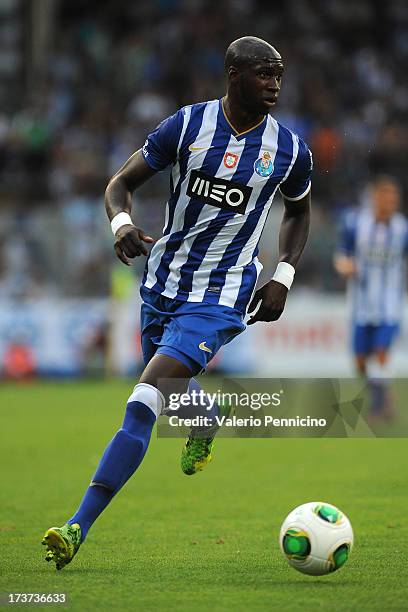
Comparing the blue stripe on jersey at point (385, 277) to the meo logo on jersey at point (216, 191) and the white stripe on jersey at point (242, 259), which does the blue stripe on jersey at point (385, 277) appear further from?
the meo logo on jersey at point (216, 191)

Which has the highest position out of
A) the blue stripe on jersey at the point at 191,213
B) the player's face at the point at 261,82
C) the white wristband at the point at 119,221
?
the player's face at the point at 261,82

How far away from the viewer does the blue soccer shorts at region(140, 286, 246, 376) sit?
5.26 meters

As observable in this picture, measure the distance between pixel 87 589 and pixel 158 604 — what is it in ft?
1.31

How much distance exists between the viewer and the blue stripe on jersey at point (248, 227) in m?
5.51

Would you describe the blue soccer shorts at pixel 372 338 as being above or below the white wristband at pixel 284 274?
above

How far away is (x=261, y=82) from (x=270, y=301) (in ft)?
3.39

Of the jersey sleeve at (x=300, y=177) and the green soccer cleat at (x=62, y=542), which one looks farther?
the jersey sleeve at (x=300, y=177)

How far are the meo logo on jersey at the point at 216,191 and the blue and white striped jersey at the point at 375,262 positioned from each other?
20.1 ft

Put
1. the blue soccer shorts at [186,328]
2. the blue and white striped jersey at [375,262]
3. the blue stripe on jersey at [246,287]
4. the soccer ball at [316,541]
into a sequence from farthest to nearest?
the blue and white striped jersey at [375,262] → the blue stripe on jersey at [246,287] → the blue soccer shorts at [186,328] → the soccer ball at [316,541]

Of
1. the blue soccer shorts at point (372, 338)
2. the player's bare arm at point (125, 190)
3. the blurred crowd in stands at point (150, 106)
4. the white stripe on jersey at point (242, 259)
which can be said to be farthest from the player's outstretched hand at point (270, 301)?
the blurred crowd in stands at point (150, 106)

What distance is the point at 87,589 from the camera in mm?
4555

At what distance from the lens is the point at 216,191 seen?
5.47 meters

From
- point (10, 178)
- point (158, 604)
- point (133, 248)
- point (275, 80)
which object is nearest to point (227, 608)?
point (158, 604)

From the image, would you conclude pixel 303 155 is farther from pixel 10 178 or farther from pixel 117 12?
pixel 117 12
